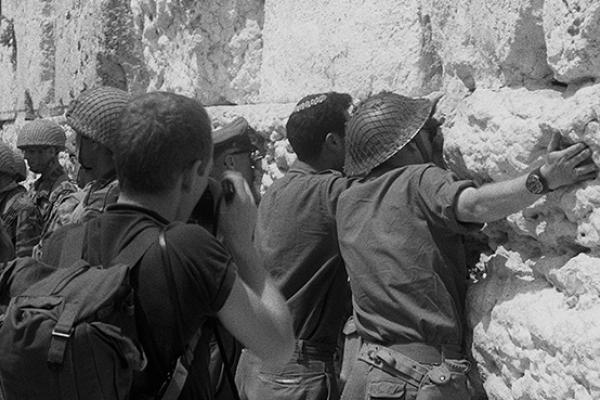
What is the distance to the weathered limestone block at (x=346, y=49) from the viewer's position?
352 cm

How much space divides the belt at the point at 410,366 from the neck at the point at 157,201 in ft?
3.00

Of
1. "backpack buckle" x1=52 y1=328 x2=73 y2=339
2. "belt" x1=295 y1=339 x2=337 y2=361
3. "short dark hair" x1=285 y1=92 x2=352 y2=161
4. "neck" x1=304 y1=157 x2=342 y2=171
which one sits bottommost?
"belt" x1=295 y1=339 x2=337 y2=361

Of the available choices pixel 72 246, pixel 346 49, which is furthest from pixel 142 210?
pixel 346 49

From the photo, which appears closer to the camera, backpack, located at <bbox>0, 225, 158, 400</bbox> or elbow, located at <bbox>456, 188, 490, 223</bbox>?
backpack, located at <bbox>0, 225, 158, 400</bbox>

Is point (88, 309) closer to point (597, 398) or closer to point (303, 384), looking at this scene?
point (597, 398)

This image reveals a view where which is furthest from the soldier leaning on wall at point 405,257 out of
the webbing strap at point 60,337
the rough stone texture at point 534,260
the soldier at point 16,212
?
the soldier at point 16,212

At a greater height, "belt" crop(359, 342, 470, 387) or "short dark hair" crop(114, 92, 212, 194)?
"short dark hair" crop(114, 92, 212, 194)

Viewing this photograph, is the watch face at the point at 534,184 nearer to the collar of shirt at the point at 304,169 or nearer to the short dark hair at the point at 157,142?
the short dark hair at the point at 157,142

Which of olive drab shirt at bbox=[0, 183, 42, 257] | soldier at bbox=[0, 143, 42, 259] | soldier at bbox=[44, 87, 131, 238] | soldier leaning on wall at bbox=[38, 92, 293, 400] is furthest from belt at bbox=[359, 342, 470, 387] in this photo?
olive drab shirt at bbox=[0, 183, 42, 257]

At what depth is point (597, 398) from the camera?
2275 millimetres

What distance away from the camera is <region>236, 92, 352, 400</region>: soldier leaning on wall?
131 inches

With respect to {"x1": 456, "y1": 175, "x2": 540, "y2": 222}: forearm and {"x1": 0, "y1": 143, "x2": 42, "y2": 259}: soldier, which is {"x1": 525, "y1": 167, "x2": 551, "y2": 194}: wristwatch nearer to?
{"x1": 456, "y1": 175, "x2": 540, "y2": 222}: forearm

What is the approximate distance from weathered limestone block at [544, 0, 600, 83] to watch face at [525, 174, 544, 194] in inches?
12.1

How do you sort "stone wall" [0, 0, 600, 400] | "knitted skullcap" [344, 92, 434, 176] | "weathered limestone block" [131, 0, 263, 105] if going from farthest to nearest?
"weathered limestone block" [131, 0, 263, 105]
"knitted skullcap" [344, 92, 434, 176]
"stone wall" [0, 0, 600, 400]
